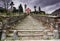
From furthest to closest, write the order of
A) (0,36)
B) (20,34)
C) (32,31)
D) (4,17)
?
(4,17), (32,31), (20,34), (0,36)

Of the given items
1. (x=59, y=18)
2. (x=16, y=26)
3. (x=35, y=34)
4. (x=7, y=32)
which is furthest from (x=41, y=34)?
(x=59, y=18)

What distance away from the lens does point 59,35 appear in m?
11.3

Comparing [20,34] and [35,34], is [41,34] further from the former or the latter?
[20,34]

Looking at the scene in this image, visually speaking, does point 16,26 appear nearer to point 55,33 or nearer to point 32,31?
point 32,31

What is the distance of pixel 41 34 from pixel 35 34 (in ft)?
1.26

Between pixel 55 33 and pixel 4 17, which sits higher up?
pixel 4 17

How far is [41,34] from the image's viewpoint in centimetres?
1223

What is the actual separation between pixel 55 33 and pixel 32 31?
2.03 metres

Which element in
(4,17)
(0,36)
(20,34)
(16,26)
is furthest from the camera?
(4,17)

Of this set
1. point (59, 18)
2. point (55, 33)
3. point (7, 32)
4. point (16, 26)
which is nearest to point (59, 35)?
point (55, 33)

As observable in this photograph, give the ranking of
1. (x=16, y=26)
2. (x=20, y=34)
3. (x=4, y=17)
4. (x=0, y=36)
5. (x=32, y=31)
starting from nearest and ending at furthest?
1. (x=0, y=36)
2. (x=20, y=34)
3. (x=32, y=31)
4. (x=16, y=26)
5. (x=4, y=17)

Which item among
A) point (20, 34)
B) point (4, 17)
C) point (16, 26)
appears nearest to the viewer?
point (20, 34)

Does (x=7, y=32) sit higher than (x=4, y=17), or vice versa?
(x=4, y=17)

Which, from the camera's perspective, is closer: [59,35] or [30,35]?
[59,35]
